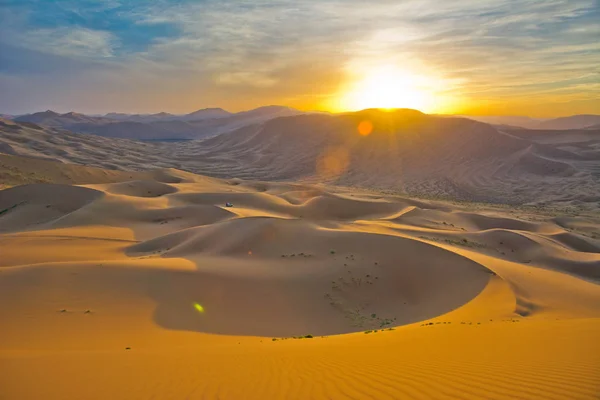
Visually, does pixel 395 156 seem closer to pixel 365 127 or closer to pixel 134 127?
pixel 365 127

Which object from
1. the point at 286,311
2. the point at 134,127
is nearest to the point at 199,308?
the point at 286,311

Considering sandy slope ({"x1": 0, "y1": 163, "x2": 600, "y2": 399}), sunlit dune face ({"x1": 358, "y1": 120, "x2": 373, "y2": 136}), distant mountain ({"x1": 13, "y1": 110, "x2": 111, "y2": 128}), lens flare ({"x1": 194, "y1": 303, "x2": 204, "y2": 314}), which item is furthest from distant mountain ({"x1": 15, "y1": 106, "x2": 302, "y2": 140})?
lens flare ({"x1": 194, "y1": 303, "x2": 204, "y2": 314})

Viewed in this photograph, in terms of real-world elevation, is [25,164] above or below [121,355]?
above

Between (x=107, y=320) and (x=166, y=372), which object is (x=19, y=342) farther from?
(x=166, y=372)

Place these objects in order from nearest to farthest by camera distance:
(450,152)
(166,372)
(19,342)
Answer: (166,372), (19,342), (450,152)

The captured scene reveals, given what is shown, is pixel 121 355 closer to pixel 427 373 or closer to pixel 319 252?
pixel 427 373

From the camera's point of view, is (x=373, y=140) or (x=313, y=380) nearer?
(x=313, y=380)

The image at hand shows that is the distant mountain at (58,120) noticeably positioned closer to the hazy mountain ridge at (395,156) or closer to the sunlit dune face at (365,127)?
the hazy mountain ridge at (395,156)

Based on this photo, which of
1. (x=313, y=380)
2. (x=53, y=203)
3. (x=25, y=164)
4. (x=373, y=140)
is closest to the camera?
(x=313, y=380)

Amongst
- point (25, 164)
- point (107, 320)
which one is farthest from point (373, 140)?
point (107, 320)
